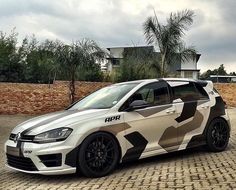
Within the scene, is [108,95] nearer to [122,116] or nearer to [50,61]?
[122,116]

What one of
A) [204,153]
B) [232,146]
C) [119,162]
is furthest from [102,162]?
[232,146]

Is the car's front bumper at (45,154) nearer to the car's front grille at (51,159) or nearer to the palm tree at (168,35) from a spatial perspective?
the car's front grille at (51,159)

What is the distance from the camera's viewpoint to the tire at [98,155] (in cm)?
719

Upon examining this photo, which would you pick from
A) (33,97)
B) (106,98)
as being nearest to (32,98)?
(33,97)

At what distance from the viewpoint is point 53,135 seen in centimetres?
718

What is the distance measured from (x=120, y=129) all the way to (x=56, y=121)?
1.07 m

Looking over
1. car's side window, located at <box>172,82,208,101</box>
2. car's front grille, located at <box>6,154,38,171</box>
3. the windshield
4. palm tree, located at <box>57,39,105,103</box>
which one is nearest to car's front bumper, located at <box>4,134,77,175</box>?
car's front grille, located at <box>6,154,38,171</box>

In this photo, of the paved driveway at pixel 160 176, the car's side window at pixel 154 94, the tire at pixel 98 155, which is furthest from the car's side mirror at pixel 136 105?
the paved driveway at pixel 160 176

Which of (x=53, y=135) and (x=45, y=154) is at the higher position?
(x=53, y=135)

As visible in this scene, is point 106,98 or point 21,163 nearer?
point 21,163

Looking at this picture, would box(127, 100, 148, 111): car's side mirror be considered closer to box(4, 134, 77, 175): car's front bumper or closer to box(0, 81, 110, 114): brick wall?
box(4, 134, 77, 175): car's front bumper

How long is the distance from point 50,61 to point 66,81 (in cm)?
124

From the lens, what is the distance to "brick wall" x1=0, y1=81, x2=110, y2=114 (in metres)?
21.2

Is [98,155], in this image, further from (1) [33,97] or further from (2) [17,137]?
(1) [33,97]
